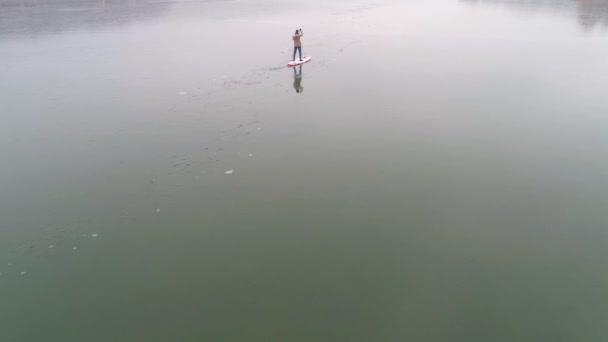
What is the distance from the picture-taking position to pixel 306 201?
438cm

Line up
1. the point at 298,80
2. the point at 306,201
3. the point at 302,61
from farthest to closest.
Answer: the point at 302,61 → the point at 298,80 → the point at 306,201

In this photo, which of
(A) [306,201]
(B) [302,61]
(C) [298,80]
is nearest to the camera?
(A) [306,201]

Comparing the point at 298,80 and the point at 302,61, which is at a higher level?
the point at 302,61

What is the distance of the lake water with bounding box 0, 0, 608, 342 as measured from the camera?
3.09m

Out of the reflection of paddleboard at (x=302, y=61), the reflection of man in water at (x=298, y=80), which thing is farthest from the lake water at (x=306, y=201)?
the reflection of paddleboard at (x=302, y=61)

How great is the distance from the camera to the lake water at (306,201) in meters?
3.09

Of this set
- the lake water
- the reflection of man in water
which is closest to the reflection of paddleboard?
the reflection of man in water

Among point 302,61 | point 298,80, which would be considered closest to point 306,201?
point 298,80

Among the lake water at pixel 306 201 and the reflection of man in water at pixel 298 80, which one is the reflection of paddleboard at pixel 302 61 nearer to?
the reflection of man in water at pixel 298 80

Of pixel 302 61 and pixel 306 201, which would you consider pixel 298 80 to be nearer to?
pixel 302 61

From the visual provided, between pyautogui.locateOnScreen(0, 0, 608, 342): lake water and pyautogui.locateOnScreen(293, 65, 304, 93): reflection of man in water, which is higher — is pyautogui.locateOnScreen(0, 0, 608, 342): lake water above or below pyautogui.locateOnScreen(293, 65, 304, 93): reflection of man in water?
below

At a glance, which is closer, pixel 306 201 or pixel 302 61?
pixel 306 201

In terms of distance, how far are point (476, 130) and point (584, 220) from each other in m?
2.26

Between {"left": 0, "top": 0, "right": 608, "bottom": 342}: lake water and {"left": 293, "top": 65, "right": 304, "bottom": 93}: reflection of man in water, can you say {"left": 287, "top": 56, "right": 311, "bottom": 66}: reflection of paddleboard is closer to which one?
{"left": 293, "top": 65, "right": 304, "bottom": 93}: reflection of man in water
